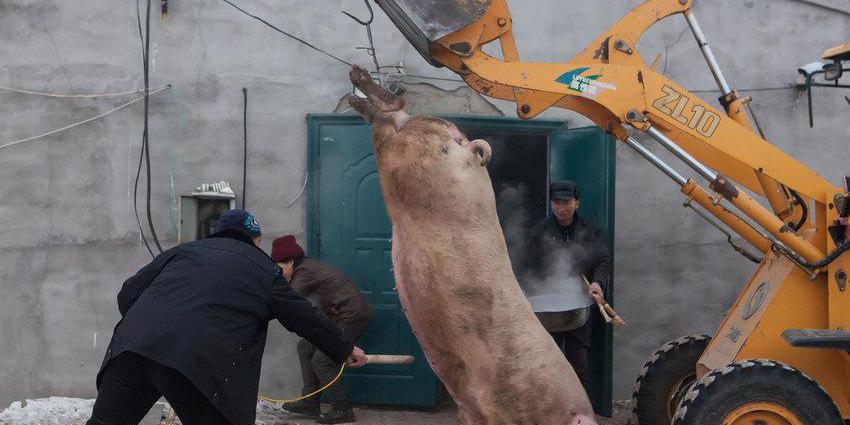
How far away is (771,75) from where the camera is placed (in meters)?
7.93

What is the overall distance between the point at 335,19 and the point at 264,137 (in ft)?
3.56

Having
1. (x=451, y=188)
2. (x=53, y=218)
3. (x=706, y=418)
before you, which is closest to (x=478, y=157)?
(x=451, y=188)

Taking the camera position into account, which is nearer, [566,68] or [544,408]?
[544,408]

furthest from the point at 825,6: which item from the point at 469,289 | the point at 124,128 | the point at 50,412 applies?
the point at 50,412

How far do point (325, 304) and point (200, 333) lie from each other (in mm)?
2997

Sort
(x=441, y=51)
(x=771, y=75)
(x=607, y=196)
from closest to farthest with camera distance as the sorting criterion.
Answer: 1. (x=441, y=51)
2. (x=607, y=196)
3. (x=771, y=75)

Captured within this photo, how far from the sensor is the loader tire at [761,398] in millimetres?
4984

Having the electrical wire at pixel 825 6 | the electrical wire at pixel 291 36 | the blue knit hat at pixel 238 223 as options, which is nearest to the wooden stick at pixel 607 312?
the blue knit hat at pixel 238 223

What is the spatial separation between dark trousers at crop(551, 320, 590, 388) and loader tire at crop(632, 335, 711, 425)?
2.15 feet

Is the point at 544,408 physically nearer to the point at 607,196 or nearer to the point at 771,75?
the point at 607,196

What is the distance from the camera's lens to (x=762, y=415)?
5066mm

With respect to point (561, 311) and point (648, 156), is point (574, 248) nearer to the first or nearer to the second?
point (561, 311)

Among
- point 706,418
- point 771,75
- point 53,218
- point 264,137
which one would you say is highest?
point 771,75

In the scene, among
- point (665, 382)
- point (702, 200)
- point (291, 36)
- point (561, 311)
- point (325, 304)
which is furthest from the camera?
point (291, 36)
